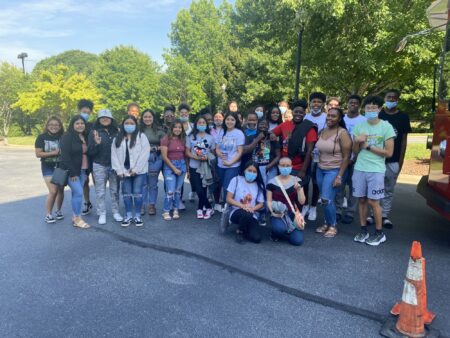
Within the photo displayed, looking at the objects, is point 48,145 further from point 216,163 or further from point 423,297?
point 423,297

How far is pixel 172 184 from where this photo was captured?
232 inches

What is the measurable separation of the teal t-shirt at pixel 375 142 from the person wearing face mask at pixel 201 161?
2436mm

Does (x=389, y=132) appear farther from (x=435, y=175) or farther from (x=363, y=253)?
(x=363, y=253)

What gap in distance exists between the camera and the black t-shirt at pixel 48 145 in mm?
5465

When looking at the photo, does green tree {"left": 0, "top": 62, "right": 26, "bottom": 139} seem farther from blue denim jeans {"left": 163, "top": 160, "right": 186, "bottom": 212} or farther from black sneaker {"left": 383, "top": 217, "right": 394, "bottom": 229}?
black sneaker {"left": 383, "top": 217, "right": 394, "bottom": 229}

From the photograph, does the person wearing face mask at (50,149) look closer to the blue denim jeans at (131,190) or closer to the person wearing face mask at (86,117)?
the person wearing face mask at (86,117)

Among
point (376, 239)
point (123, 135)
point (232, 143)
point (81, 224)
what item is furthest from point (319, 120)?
point (81, 224)

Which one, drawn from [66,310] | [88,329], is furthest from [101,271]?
[88,329]

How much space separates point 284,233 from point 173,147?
2.27 meters

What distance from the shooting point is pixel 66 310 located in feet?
10.5

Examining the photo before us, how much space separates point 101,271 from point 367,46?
7.67 meters

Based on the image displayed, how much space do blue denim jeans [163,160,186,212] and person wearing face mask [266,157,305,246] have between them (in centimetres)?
169

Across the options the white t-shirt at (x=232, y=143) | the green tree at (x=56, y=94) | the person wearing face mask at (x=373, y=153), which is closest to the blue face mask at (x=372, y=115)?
the person wearing face mask at (x=373, y=153)

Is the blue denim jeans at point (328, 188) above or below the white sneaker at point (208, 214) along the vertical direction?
above
